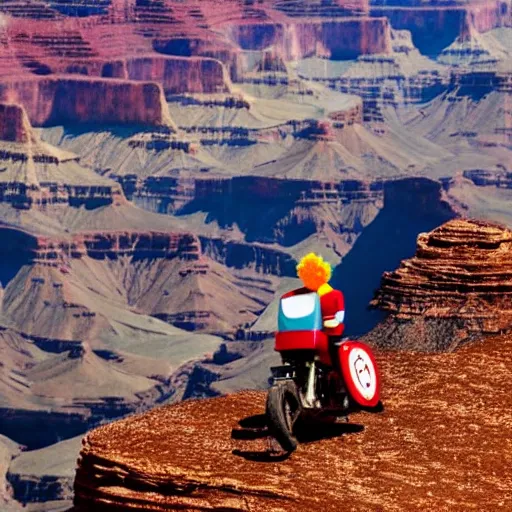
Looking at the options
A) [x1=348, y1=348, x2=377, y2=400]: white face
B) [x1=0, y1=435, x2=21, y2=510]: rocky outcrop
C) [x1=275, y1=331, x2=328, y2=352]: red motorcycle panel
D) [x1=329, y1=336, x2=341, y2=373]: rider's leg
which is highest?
[x1=275, y1=331, x2=328, y2=352]: red motorcycle panel

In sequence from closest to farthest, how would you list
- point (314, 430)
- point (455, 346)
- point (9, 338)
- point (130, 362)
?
1. point (314, 430)
2. point (455, 346)
3. point (130, 362)
4. point (9, 338)

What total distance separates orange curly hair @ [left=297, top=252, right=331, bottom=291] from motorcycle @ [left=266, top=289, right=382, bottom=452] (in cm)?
6

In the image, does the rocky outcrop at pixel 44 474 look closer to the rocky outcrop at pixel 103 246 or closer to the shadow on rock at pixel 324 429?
the rocky outcrop at pixel 103 246

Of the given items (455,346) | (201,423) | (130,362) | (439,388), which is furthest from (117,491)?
(130,362)

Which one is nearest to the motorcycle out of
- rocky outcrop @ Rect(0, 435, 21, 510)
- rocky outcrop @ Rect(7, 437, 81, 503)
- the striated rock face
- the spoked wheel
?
the spoked wheel

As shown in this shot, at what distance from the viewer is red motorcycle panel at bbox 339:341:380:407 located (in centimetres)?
1377

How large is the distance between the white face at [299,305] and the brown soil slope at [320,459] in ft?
2.07

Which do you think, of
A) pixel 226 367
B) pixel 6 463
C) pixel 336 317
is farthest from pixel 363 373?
pixel 226 367

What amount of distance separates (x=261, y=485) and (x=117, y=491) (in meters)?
0.73

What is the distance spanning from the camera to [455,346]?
1864 centimetres

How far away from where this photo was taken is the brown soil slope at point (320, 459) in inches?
470

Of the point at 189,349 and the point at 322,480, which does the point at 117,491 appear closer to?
the point at 322,480

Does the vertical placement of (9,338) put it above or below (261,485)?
below

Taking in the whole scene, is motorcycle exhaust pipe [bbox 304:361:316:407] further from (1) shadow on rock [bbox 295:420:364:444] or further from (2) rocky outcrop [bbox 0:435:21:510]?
(2) rocky outcrop [bbox 0:435:21:510]
